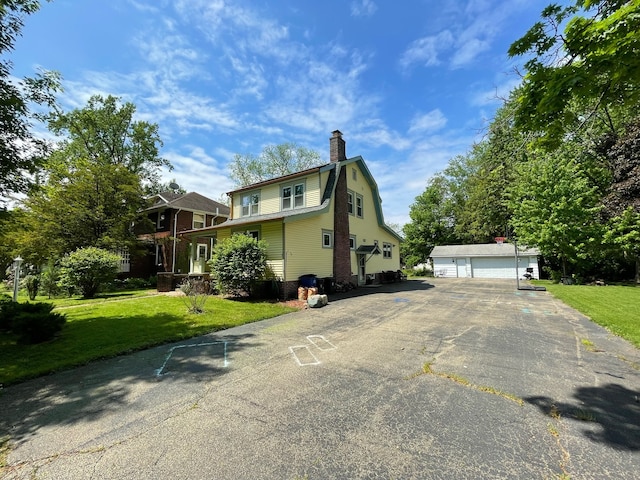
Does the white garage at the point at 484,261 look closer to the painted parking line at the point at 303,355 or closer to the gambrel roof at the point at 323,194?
the gambrel roof at the point at 323,194

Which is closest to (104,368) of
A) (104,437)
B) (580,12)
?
(104,437)

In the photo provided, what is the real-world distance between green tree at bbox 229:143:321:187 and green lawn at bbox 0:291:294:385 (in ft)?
88.9

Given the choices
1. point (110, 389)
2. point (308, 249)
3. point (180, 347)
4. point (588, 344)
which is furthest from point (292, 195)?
point (588, 344)

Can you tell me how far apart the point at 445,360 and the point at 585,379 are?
6.88 ft

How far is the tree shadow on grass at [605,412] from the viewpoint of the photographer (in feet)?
9.77

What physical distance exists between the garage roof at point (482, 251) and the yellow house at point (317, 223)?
17.1 m

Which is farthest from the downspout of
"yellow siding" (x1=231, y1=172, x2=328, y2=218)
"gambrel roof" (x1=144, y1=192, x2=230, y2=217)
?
"yellow siding" (x1=231, y1=172, x2=328, y2=218)

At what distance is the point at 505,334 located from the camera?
23.7 ft

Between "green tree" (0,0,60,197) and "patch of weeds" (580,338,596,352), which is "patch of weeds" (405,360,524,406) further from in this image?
"green tree" (0,0,60,197)

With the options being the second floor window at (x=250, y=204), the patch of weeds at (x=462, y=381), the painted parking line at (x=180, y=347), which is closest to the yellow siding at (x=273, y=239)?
the second floor window at (x=250, y=204)

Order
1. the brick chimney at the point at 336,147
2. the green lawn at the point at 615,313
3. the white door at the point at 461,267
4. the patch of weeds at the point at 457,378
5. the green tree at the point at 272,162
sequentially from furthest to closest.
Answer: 1. the green tree at the point at 272,162
2. the white door at the point at 461,267
3. the brick chimney at the point at 336,147
4. the green lawn at the point at 615,313
5. the patch of weeds at the point at 457,378

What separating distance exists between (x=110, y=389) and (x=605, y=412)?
702 cm

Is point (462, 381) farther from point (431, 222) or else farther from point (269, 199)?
point (431, 222)

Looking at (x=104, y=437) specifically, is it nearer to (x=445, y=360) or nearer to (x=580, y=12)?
(x=445, y=360)
